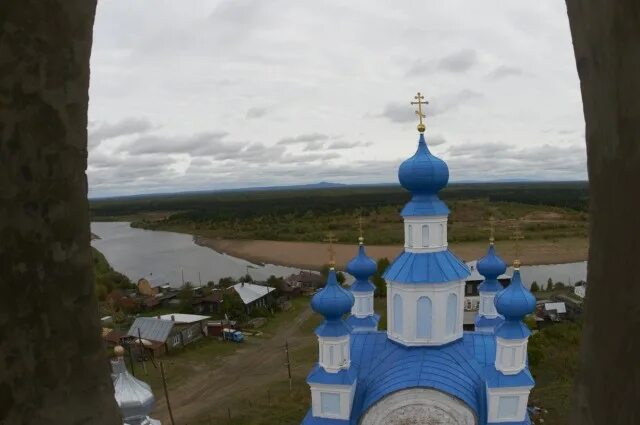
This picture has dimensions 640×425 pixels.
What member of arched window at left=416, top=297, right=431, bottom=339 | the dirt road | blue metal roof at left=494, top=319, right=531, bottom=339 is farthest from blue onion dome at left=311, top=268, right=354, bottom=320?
the dirt road

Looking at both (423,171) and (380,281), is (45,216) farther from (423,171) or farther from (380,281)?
(380,281)

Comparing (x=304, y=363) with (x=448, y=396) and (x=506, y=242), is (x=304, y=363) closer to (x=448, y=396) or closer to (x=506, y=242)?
(x=448, y=396)

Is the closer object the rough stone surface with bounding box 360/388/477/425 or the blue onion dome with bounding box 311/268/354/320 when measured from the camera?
the rough stone surface with bounding box 360/388/477/425

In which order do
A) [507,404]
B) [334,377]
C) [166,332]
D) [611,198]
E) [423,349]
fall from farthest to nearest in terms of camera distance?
[166,332] < [423,349] < [334,377] < [507,404] < [611,198]

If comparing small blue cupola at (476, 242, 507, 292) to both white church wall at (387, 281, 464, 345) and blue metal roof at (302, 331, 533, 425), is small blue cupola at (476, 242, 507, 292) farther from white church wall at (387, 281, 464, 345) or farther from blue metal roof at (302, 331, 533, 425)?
white church wall at (387, 281, 464, 345)

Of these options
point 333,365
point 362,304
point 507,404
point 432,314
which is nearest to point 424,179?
point 432,314

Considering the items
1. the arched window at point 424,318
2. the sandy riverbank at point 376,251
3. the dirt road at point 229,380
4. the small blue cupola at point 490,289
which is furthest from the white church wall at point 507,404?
Result: the sandy riverbank at point 376,251
